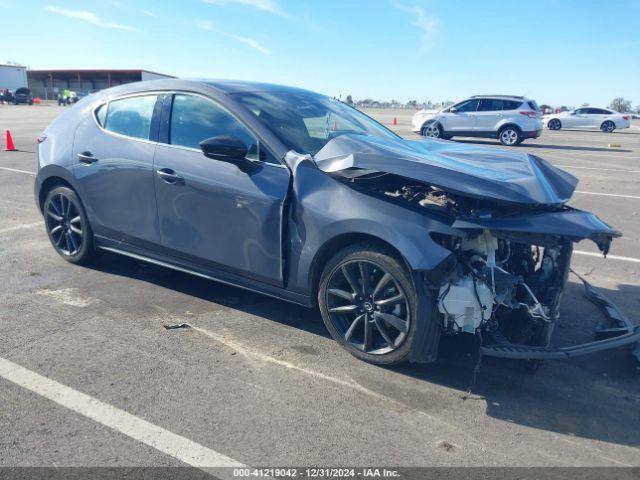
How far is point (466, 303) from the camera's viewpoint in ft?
10.1

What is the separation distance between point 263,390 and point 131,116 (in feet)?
8.82

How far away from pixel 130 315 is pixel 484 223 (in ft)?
8.89

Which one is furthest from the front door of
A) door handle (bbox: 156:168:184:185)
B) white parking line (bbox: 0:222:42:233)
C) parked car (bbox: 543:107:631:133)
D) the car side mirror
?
parked car (bbox: 543:107:631:133)

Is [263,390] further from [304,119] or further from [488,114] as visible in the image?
[488,114]

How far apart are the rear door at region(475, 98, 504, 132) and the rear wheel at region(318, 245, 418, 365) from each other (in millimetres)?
18219

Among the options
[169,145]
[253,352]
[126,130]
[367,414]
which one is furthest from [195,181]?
[367,414]

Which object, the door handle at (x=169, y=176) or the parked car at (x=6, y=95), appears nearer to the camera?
the door handle at (x=169, y=176)

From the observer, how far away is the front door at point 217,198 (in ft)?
11.8

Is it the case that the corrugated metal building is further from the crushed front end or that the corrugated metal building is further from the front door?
the crushed front end

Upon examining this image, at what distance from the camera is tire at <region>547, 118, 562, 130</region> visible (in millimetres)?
32978

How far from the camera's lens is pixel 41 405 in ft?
9.51

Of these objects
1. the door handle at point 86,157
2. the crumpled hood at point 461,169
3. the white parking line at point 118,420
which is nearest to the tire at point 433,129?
the crumpled hood at point 461,169

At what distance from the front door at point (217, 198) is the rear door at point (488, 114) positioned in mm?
17801

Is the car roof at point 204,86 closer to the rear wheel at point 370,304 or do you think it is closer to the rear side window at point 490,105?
the rear wheel at point 370,304
